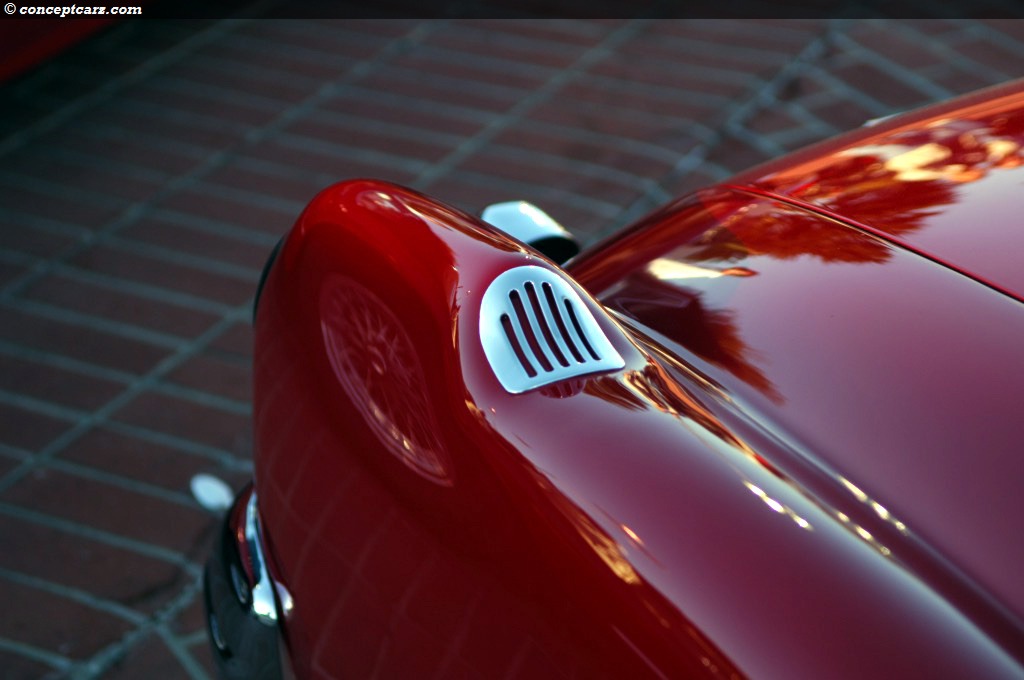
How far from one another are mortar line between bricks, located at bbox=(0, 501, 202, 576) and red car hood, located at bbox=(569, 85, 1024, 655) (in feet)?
4.12

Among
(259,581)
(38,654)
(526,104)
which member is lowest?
(38,654)

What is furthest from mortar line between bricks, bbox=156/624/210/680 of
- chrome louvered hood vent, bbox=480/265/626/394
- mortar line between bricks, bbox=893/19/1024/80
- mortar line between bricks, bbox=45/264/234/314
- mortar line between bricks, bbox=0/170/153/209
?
mortar line between bricks, bbox=893/19/1024/80

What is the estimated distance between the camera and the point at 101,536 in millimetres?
2561

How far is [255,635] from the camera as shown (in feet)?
5.16

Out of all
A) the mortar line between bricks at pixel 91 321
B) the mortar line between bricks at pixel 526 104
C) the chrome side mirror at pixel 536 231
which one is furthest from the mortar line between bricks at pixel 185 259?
the chrome side mirror at pixel 536 231

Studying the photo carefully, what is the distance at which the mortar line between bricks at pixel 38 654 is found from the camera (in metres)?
2.29

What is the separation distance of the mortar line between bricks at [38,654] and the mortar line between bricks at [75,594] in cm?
13

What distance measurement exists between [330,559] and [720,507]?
48cm

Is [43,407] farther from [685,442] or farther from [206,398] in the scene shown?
[685,442]

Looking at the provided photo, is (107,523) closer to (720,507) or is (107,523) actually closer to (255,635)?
(255,635)

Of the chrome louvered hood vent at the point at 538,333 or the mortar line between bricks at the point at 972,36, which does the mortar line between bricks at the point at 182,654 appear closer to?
the chrome louvered hood vent at the point at 538,333

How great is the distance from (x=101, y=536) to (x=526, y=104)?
210 cm

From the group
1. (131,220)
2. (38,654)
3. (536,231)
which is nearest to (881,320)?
(536,231)

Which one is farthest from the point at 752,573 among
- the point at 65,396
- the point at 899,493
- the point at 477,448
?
the point at 65,396
